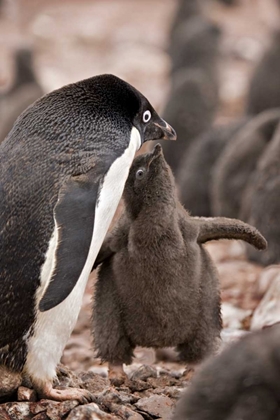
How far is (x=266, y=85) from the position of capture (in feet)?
35.6

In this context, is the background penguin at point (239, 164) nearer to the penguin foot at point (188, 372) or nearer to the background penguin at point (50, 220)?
the penguin foot at point (188, 372)

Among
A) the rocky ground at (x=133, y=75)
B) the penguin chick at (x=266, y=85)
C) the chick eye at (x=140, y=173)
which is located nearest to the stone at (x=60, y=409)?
the rocky ground at (x=133, y=75)

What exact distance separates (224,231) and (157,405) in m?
0.97

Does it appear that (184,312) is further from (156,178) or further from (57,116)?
(57,116)

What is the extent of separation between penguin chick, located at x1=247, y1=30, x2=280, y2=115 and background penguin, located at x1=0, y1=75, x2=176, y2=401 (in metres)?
6.71

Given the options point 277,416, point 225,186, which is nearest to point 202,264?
point 277,416

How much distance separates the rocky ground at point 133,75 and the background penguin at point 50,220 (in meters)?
0.23

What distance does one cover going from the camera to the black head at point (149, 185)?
436 cm

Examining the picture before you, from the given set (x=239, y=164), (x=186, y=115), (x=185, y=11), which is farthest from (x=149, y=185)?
(x=185, y=11)

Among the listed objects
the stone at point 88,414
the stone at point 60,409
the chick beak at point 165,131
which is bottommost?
the stone at point 60,409

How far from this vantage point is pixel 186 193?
902cm

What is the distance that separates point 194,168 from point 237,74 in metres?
8.53

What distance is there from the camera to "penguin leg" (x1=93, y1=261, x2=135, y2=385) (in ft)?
14.5

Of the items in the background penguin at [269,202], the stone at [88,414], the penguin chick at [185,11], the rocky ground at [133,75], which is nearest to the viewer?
the stone at [88,414]
